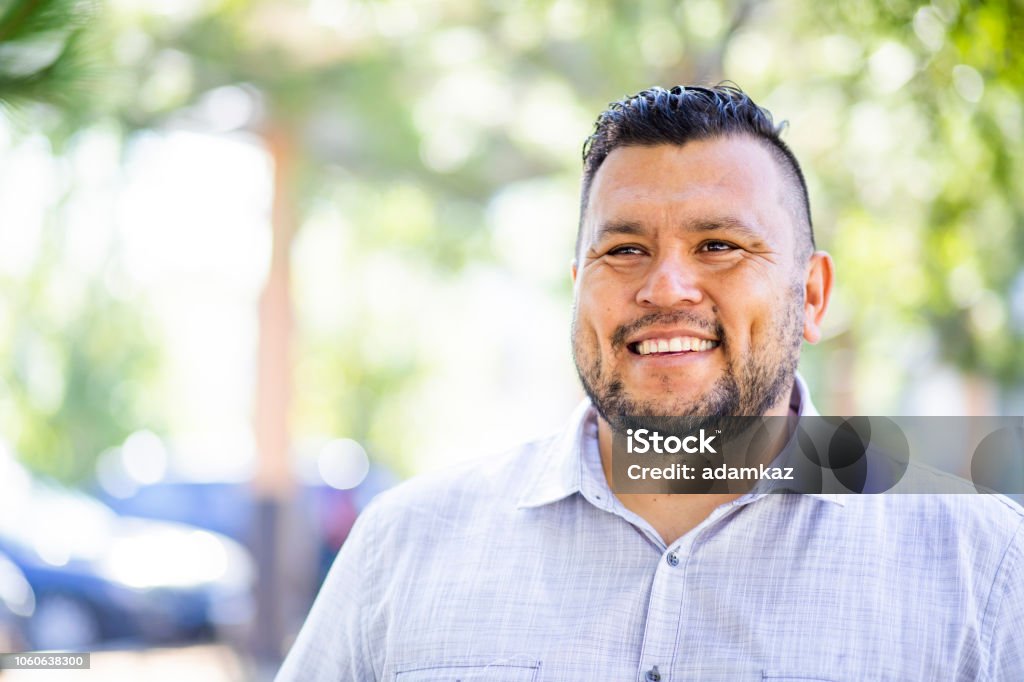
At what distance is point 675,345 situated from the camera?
2.07 metres

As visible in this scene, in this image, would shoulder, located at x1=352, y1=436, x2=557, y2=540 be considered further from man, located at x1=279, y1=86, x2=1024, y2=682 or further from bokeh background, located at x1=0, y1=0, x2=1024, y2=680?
bokeh background, located at x1=0, y1=0, x2=1024, y2=680

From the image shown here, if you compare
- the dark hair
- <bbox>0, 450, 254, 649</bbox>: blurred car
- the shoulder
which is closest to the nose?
the dark hair

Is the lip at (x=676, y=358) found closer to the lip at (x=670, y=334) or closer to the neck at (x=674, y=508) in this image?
the lip at (x=670, y=334)

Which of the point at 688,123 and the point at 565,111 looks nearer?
the point at 688,123

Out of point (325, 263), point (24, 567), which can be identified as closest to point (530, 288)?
point (325, 263)

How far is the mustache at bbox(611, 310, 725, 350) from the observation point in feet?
6.82

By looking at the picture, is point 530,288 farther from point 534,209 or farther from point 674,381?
point 674,381

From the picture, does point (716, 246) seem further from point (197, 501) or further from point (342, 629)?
point (197, 501)

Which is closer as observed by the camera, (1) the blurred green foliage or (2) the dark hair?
(2) the dark hair

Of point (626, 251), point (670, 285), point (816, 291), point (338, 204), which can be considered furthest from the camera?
point (338, 204)

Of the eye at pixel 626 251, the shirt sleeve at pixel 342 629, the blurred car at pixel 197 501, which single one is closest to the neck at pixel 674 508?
the eye at pixel 626 251

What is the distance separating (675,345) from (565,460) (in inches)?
13.8

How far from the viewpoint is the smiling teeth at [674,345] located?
2074mm

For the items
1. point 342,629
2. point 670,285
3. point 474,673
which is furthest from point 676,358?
point 342,629
